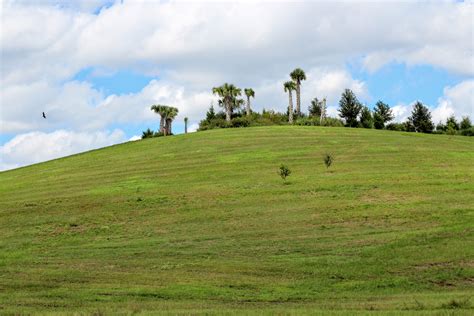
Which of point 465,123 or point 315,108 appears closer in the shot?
point 465,123

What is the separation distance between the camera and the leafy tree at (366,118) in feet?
351

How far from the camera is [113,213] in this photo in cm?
4272

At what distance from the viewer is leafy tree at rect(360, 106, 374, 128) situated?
10709 cm

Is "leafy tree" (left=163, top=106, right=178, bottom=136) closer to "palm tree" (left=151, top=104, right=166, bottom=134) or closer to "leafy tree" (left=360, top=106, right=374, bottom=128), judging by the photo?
"palm tree" (left=151, top=104, right=166, bottom=134)

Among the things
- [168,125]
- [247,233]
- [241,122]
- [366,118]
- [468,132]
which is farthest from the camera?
[168,125]

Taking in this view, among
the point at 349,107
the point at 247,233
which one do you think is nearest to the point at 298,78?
the point at 349,107

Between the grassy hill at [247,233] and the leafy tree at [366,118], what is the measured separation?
3930cm

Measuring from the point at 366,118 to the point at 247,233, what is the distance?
7661 cm

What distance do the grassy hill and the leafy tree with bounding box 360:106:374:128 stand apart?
1547 inches

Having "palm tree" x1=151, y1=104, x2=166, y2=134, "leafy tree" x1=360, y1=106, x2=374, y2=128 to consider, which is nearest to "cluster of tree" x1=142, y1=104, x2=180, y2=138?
"palm tree" x1=151, y1=104, x2=166, y2=134

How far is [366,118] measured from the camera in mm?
108812

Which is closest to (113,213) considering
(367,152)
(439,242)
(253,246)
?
(253,246)

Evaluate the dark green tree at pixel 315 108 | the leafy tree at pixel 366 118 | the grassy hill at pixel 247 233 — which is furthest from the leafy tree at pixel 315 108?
the grassy hill at pixel 247 233

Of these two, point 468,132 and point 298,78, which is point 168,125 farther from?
point 468,132
